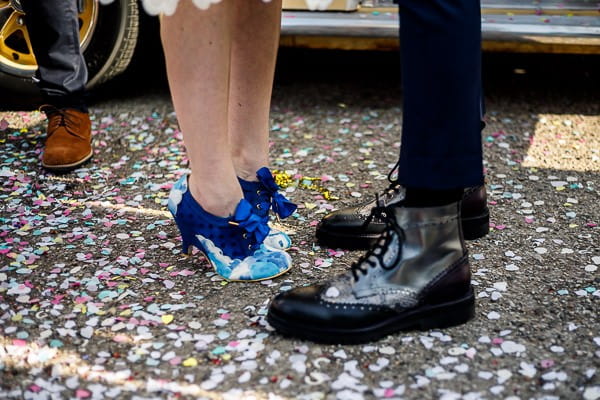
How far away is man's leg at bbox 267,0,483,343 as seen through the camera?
1225mm

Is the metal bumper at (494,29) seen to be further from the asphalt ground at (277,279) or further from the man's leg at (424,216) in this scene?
the man's leg at (424,216)

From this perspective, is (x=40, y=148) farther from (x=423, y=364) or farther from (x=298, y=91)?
(x=423, y=364)

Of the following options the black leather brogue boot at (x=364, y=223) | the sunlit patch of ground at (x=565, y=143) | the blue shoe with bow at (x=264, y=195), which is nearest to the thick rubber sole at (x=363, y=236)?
the black leather brogue boot at (x=364, y=223)

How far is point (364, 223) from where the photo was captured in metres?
1.67

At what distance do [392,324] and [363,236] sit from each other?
1.30ft

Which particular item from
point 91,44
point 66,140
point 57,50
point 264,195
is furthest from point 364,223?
point 91,44

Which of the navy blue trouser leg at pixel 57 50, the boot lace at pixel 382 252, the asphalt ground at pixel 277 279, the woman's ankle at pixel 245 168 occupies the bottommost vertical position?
the asphalt ground at pixel 277 279

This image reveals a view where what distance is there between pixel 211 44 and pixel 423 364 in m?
0.68

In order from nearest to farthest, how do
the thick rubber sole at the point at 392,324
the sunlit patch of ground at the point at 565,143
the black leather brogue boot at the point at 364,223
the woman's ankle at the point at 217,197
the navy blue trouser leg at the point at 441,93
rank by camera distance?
the navy blue trouser leg at the point at 441,93 < the thick rubber sole at the point at 392,324 < the woman's ankle at the point at 217,197 < the black leather brogue boot at the point at 364,223 < the sunlit patch of ground at the point at 565,143

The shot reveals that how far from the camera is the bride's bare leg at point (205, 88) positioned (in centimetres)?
131

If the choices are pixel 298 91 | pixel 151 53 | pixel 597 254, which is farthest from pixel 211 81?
pixel 151 53

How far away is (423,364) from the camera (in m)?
1.27

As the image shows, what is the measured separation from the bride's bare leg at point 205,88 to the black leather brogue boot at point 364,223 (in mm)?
319

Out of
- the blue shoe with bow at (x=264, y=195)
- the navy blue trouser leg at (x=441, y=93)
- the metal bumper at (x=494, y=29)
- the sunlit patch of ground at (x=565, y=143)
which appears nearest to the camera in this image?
the navy blue trouser leg at (x=441, y=93)
